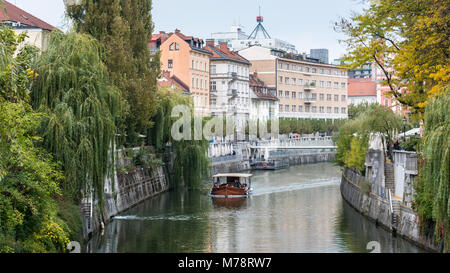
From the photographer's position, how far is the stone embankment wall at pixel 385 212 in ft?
87.2

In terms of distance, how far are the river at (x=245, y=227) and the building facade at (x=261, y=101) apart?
5301 cm

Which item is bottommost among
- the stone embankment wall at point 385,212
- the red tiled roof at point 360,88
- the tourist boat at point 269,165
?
the stone embankment wall at point 385,212

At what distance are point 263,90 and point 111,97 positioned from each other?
77570 mm

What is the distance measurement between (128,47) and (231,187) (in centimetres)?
1224

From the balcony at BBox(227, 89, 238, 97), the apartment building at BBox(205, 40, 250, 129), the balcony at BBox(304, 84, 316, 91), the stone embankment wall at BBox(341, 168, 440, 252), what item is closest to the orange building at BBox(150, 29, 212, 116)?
the apartment building at BBox(205, 40, 250, 129)

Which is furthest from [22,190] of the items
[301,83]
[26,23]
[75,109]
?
[301,83]

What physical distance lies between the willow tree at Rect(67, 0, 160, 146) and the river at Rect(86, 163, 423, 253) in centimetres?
525

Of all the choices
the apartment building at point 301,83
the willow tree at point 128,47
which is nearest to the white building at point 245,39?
the apartment building at point 301,83

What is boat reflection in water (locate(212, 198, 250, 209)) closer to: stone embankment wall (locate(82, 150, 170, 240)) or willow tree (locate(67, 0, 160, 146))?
stone embankment wall (locate(82, 150, 170, 240))

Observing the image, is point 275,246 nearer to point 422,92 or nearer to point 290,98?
point 422,92

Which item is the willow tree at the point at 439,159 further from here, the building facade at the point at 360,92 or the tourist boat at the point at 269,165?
the building facade at the point at 360,92
